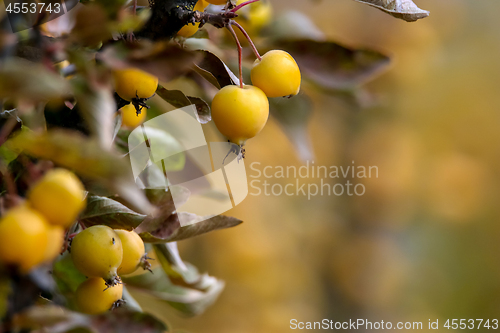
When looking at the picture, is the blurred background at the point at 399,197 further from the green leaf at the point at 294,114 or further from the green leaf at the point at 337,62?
the green leaf at the point at 337,62

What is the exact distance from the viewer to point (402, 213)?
112 inches

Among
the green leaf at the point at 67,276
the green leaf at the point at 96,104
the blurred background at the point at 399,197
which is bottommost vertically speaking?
the blurred background at the point at 399,197

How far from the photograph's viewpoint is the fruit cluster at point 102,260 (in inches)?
14.7

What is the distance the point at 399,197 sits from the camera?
9.20ft

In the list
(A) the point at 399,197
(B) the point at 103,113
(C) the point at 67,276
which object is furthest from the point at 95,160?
(A) the point at 399,197

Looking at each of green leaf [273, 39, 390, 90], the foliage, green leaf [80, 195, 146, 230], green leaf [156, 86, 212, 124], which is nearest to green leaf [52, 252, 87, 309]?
the foliage

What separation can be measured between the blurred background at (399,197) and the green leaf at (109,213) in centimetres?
205

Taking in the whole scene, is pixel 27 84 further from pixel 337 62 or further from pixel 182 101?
pixel 337 62

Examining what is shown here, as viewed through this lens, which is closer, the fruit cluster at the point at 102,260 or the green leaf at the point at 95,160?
the green leaf at the point at 95,160

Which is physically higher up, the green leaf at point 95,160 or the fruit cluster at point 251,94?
the green leaf at point 95,160

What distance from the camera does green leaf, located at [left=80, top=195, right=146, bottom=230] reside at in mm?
401

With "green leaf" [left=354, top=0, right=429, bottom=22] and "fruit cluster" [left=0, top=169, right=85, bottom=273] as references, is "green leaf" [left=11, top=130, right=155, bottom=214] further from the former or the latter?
"green leaf" [left=354, top=0, right=429, bottom=22]

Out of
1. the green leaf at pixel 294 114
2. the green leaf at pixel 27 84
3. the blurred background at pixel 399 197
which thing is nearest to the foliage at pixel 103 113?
the green leaf at pixel 27 84

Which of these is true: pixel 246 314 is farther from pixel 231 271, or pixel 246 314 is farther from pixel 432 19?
pixel 432 19
